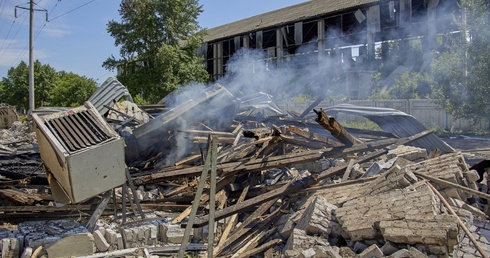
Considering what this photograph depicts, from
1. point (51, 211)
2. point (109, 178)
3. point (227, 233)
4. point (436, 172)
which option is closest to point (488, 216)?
point (436, 172)

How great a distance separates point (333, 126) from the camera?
6410 millimetres

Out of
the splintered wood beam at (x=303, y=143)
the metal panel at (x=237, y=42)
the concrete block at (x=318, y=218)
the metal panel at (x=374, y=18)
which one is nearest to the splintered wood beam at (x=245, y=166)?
the splintered wood beam at (x=303, y=143)

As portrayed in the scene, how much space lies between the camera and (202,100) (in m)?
8.59

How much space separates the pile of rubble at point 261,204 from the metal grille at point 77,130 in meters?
0.08

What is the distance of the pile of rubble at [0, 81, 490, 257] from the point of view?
430 centimetres

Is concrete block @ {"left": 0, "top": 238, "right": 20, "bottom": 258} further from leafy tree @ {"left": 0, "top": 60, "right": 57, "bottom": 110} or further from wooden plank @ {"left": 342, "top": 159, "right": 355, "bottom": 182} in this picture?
leafy tree @ {"left": 0, "top": 60, "right": 57, "bottom": 110}

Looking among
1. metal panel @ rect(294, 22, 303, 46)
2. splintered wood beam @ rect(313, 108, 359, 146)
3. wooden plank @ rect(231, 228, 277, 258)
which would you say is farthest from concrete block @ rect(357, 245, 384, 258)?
metal panel @ rect(294, 22, 303, 46)

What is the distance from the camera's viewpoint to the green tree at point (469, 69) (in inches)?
546

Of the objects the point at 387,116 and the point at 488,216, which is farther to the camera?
the point at 387,116

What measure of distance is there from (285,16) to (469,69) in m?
15.9

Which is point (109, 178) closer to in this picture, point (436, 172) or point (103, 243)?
point (103, 243)

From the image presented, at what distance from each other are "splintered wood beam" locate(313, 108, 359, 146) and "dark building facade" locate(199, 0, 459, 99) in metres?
16.1

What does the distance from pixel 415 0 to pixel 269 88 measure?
10464 millimetres

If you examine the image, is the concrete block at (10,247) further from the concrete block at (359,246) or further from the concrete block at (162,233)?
the concrete block at (359,246)
